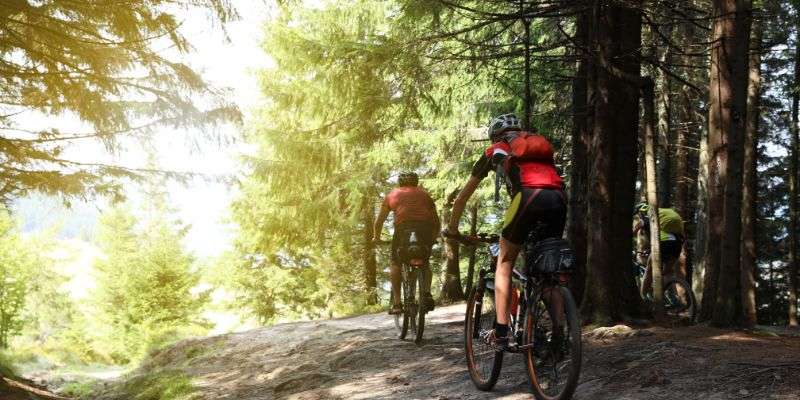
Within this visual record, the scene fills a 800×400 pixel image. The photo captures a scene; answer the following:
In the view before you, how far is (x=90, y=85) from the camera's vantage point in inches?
359

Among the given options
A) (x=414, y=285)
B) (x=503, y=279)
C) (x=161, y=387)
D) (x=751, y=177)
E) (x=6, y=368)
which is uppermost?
(x=751, y=177)

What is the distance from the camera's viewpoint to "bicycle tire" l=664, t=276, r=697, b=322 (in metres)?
9.05

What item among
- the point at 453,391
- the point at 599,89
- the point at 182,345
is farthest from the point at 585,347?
the point at 182,345

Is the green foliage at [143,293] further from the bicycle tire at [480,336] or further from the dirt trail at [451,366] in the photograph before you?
the bicycle tire at [480,336]

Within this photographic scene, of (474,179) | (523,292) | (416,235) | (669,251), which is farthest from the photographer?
(669,251)

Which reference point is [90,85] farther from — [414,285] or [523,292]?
[523,292]

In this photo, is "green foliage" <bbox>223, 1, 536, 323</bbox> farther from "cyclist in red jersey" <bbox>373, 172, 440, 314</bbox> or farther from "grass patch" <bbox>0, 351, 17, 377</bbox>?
"grass patch" <bbox>0, 351, 17, 377</bbox>

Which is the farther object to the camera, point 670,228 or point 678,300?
point 670,228

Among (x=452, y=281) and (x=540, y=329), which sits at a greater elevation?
(x=540, y=329)

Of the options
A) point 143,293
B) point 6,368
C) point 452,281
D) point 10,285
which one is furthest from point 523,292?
point 143,293

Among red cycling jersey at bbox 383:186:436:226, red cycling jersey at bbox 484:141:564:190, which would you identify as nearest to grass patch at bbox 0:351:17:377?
red cycling jersey at bbox 383:186:436:226

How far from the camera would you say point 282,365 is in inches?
334

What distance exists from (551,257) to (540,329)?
535mm

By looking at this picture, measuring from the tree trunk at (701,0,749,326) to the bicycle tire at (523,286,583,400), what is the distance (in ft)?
10.5
